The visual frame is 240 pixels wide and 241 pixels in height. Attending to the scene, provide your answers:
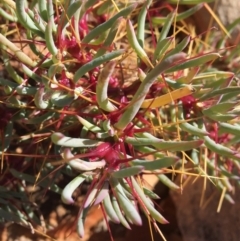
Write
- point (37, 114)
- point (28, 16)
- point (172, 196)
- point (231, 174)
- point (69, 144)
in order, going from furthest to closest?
point (172, 196), point (231, 174), point (37, 114), point (28, 16), point (69, 144)

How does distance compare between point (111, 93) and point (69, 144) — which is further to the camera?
point (111, 93)

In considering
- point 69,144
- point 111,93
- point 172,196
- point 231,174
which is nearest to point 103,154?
point 69,144

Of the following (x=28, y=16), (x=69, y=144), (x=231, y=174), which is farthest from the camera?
(x=231, y=174)

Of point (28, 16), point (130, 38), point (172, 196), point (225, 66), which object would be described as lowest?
point (172, 196)

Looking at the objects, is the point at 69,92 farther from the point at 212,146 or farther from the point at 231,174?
the point at 231,174

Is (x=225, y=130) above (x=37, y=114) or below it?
below

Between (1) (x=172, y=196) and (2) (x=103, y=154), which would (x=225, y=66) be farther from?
(2) (x=103, y=154)
